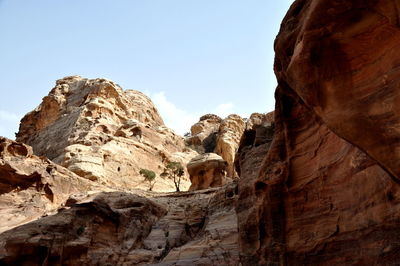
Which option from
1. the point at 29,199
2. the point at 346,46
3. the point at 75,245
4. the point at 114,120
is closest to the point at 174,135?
the point at 114,120

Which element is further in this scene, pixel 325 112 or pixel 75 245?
pixel 75 245

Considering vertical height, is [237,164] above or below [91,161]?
below

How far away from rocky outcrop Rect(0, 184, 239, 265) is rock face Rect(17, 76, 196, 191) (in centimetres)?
1635

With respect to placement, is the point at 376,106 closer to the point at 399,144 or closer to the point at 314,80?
the point at 399,144

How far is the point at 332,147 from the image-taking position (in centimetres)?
1315

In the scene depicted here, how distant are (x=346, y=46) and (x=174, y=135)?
60096 mm

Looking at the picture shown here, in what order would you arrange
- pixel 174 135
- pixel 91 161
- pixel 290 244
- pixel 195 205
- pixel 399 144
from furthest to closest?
pixel 174 135 → pixel 91 161 → pixel 195 205 → pixel 290 244 → pixel 399 144

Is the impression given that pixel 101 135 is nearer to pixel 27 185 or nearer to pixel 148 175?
pixel 148 175

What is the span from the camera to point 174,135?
69062 mm

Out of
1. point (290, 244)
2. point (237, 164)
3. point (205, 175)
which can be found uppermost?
point (205, 175)

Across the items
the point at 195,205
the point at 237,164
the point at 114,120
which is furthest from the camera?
the point at 114,120

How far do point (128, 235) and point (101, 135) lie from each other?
29.9m

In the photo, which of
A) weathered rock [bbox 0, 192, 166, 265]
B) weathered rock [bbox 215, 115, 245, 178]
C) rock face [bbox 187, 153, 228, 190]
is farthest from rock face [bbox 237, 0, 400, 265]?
weathered rock [bbox 215, 115, 245, 178]

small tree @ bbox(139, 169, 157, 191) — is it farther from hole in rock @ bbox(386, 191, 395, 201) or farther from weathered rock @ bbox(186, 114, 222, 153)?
hole in rock @ bbox(386, 191, 395, 201)
